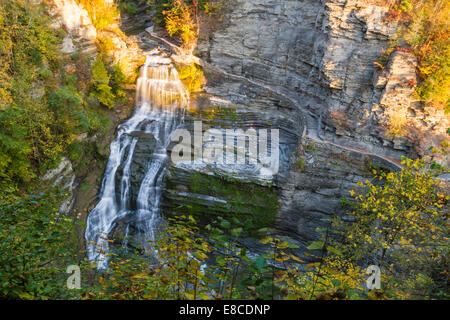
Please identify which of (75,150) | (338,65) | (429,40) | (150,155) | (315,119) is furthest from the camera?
(315,119)

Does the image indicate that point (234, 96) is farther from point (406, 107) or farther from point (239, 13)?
point (406, 107)

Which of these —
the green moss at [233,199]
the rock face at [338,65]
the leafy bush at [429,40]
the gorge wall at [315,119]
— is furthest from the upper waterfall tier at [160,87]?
the leafy bush at [429,40]

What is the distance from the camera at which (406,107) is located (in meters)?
13.6

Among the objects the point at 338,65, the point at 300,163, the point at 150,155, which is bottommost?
the point at 150,155

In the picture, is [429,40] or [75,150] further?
[75,150]

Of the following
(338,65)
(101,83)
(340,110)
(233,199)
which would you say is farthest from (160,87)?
(340,110)

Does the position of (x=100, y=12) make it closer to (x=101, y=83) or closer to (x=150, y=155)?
(x=101, y=83)

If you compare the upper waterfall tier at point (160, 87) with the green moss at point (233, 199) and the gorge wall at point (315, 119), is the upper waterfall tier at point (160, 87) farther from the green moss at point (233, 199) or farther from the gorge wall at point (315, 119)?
the green moss at point (233, 199)

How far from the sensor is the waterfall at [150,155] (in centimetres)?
1527

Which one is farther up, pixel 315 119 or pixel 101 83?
pixel 101 83

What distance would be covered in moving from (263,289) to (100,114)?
17478 mm

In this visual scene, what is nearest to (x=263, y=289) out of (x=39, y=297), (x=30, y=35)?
(x=39, y=297)

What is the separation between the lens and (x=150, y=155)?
55.1 feet

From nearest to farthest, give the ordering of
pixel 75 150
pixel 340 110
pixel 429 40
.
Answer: pixel 429 40, pixel 75 150, pixel 340 110
